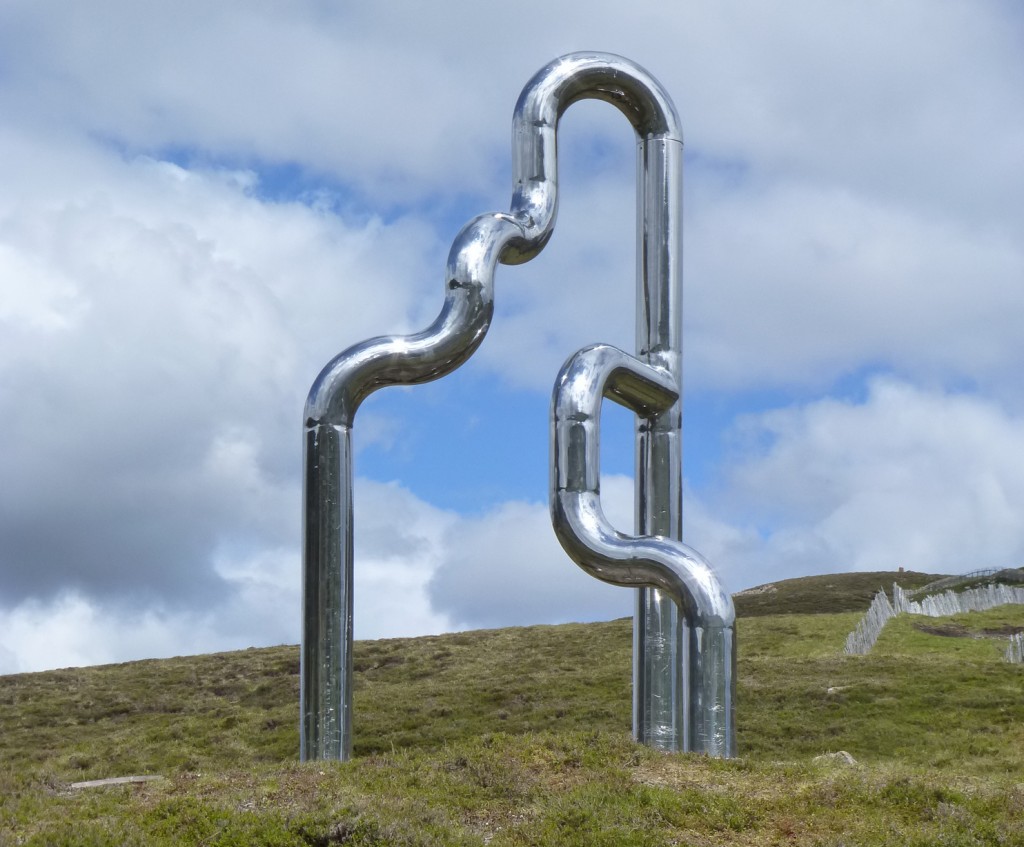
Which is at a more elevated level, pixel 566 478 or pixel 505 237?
pixel 505 237

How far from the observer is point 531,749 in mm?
14820

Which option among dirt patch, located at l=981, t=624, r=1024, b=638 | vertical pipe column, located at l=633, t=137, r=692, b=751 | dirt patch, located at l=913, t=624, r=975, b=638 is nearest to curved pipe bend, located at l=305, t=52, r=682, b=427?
vertical pipe column, located at l=633, t=137, r=692, b=751

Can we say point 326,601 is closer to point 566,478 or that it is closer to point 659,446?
point 566,478

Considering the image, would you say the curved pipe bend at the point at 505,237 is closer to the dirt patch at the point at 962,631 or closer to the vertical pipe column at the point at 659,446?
the vertical pipe column at the point at 659,446

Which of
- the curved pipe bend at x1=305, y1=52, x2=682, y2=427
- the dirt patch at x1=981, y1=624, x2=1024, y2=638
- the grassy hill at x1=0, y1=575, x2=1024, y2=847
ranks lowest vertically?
the grassy hill at x1=0, y1=575, x2=1024, y2=847

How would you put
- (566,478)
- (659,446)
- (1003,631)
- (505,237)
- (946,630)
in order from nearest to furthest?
(566,478), (505,237), (659,446), (946,630), (1003,631)

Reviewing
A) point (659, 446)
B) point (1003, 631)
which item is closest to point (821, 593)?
point (1003, 631)

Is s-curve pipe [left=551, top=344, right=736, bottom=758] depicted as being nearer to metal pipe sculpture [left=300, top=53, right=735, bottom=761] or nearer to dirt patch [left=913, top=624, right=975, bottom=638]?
metal pipe sculpture [left=300, top=53, right=735, bottom=761]

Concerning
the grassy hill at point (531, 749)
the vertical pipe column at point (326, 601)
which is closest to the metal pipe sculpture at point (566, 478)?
the vertical pipe column at point (326, 601)

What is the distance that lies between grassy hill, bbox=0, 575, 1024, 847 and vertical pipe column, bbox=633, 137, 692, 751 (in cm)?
107

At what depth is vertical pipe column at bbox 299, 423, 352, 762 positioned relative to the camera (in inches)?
581

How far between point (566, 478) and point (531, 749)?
3.18 metres

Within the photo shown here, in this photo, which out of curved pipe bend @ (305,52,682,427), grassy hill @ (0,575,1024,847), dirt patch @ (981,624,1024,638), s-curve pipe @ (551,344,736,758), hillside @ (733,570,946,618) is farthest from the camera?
A: hillside @ (733,570,946,618)

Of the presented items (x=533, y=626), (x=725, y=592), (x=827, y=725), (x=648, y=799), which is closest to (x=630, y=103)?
(x=725, y=592)
